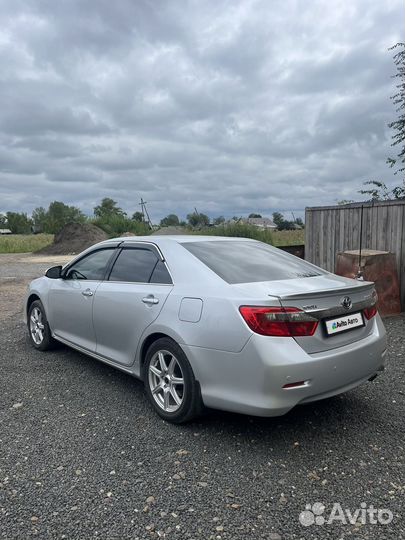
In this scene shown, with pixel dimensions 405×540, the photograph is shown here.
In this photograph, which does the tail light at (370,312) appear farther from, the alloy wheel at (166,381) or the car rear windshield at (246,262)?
the alloy wheel at (166,381)

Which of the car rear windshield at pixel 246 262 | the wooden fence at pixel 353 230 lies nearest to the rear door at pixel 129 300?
the car rear windshield at pixel 246 262

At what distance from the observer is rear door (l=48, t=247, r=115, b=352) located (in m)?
4.49

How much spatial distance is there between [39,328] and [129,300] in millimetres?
2307

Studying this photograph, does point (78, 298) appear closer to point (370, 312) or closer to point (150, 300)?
point (150, 300)

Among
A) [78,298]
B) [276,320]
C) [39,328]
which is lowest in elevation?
[39,328]

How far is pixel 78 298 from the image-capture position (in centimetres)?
467

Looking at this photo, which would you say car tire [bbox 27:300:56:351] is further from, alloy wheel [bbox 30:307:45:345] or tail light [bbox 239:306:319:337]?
tail light [bbox 239:306:319:337]

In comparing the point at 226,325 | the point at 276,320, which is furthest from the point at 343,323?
the point at 226,325

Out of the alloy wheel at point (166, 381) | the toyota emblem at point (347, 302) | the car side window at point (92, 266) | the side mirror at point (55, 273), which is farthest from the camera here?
the side mirror at point (55, 273)

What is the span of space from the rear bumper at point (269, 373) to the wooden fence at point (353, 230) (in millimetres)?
4712

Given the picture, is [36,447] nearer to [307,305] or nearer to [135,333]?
[135,333]

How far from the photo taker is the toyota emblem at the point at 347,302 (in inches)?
126

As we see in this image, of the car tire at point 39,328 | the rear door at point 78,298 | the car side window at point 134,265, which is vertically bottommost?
the car tire at point 39,328

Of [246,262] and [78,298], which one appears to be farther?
[78,298]
